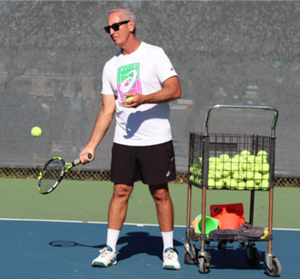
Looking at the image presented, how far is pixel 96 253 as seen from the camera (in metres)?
5.59

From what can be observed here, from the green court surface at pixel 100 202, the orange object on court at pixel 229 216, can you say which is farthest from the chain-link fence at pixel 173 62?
the orange object on court at pixel 229 216

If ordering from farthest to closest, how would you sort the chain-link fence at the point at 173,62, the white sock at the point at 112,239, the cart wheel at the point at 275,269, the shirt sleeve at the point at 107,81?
the chain-link fence at the point at 173,62 < the shirt sleeve at the point at 107,81 < the white sock at the point at 112,239 < the cart wheel at the point at 275,269

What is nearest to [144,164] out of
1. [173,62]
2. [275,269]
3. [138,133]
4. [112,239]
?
[138,133]

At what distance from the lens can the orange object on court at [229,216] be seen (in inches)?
211

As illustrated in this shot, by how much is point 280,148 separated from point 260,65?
1039mm

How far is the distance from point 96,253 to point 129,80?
4.26 ft

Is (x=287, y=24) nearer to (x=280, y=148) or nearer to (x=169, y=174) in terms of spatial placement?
(x=280, y=148)

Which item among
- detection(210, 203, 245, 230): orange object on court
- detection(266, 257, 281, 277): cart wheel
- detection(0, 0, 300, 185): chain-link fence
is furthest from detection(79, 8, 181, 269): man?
detection(0, 0, 300, 185): chain-link fence

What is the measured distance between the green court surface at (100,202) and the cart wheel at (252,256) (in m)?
1.70

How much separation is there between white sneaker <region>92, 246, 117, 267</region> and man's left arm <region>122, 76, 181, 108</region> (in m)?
1.06

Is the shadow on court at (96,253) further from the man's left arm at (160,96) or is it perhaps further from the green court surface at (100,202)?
the man's left arm at (160,96)

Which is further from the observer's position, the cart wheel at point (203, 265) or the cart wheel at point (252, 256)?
the cart wheel at point (252, 256)

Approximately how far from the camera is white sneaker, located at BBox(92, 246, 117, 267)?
17.0ft

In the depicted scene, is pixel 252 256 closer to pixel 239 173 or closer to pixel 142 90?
pixel 239 173
